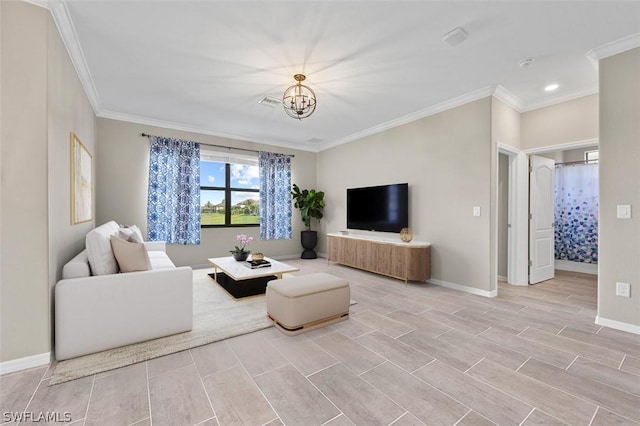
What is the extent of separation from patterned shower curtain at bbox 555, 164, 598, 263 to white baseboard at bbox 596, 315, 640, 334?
295cm

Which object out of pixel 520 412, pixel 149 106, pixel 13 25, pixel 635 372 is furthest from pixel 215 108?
pixel 635 372

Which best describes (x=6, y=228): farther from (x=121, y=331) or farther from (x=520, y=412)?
(x=520, y=412)

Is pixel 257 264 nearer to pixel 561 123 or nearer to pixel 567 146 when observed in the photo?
pixel 567 146

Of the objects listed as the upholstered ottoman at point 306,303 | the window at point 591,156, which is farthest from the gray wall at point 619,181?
the window at point 591,156

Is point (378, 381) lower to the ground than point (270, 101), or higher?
lower

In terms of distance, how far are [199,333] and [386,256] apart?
305cm

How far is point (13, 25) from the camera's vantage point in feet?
6.43

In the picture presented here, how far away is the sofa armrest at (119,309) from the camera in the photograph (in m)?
2.10

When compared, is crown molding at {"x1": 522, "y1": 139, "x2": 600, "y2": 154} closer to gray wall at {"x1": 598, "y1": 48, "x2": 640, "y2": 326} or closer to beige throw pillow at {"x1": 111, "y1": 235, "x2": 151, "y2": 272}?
gray wall at {"x1": 598, "y1": 48, "x2": 640, "y2": 326}

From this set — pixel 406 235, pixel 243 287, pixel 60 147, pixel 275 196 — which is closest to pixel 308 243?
pixel 275 196

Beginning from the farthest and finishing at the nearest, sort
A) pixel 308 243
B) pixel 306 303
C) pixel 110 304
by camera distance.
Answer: pixel 308 243 < pixel 306 303 < pixel 110 304

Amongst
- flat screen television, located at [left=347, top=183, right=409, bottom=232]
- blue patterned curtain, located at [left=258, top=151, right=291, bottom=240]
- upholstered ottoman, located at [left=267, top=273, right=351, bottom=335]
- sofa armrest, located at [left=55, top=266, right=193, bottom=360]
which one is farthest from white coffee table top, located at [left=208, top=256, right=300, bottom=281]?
blue patterned curtain, located at [left=258, top=151, right=291, bottom=240]

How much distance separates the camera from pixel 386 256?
459 cm

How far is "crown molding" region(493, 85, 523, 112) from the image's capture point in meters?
3.67
